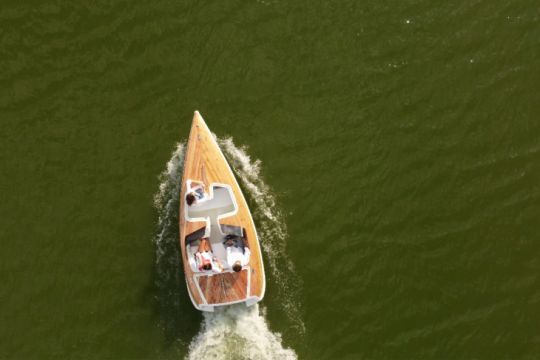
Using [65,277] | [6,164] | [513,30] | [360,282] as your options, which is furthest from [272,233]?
[513,30]

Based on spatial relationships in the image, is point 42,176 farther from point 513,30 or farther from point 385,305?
point 513,30

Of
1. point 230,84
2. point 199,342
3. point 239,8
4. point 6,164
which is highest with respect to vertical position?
point 239,8

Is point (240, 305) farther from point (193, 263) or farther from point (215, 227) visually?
point (215, 227)

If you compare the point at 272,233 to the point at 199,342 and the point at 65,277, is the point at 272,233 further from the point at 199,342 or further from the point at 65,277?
the point at 65,277

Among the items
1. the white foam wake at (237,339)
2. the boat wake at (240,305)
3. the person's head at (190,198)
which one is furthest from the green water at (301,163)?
the person's head at (190,198)

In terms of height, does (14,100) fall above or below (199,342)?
above
